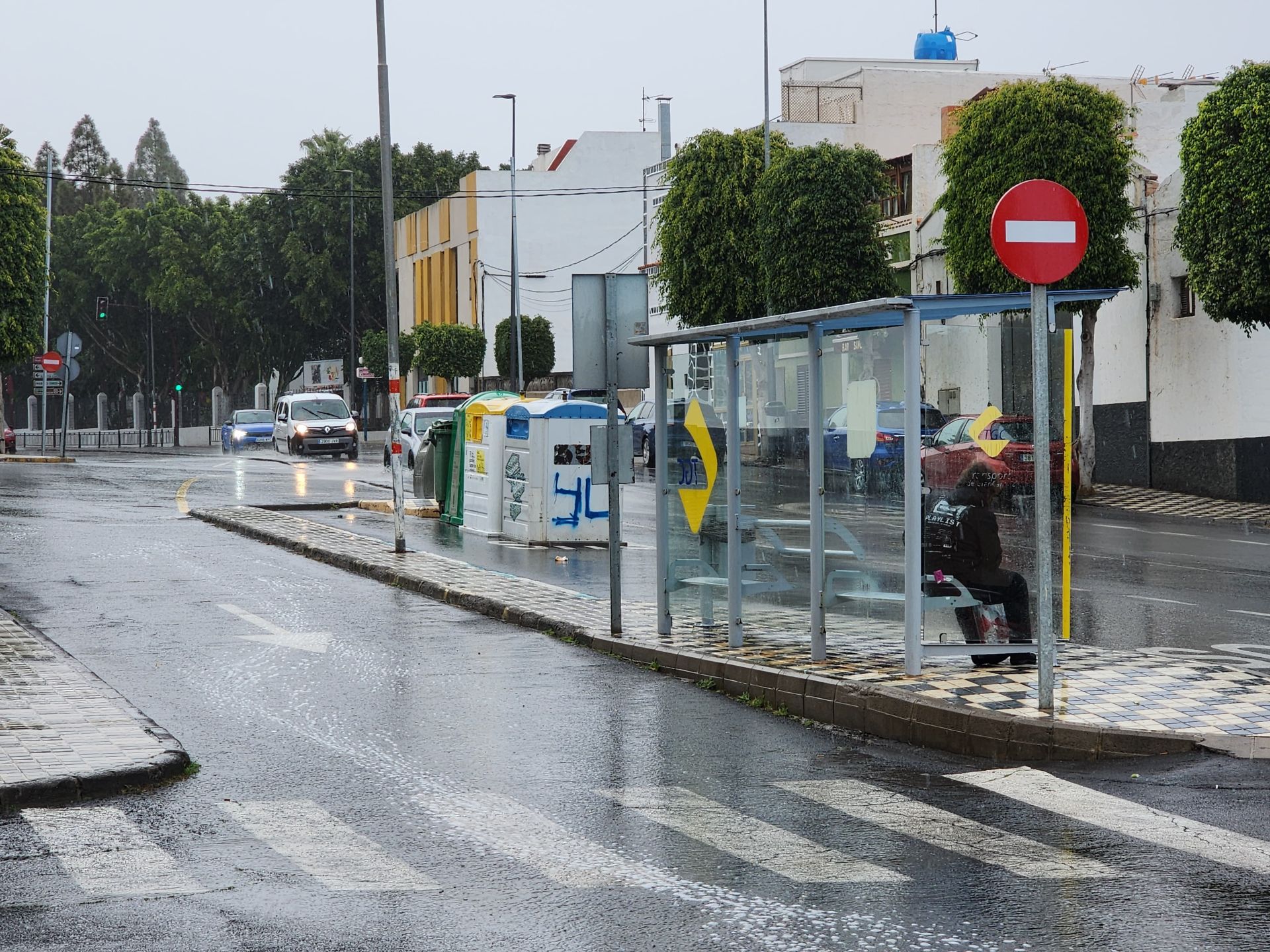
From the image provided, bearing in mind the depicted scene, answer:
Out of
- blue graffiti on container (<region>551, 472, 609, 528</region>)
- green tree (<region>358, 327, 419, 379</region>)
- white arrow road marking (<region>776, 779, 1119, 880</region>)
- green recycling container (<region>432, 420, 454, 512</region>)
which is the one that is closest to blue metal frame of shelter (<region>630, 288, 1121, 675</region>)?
white arrow road marking (<region>776, 779, 1119, 880</region>)

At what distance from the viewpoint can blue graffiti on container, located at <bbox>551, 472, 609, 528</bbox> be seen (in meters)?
19.8

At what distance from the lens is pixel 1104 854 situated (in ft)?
20.2

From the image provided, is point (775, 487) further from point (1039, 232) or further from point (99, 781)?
point (99, 781)

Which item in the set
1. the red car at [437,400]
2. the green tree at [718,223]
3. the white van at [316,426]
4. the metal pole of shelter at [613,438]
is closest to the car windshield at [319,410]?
the white van at [316,426]

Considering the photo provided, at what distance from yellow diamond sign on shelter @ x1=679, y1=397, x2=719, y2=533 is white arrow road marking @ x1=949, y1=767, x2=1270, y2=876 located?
13.1ft

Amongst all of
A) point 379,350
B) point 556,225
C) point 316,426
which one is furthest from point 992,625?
point 556,225

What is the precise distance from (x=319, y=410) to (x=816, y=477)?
131ft

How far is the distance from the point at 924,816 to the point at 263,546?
14256mm

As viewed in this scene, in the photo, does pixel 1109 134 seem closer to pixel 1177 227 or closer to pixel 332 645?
pixel 1177 227

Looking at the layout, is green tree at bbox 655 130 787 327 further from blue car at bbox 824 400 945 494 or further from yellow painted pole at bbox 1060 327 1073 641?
yellow painted pole at bbox 1060 327 1073 641

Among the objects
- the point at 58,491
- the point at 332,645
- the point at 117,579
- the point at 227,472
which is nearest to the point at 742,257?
the point at 227,472

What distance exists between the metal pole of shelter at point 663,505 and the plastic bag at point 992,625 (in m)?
2.82

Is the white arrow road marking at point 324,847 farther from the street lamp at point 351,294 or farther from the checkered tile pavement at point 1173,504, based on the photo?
the street lamp at point 351,294

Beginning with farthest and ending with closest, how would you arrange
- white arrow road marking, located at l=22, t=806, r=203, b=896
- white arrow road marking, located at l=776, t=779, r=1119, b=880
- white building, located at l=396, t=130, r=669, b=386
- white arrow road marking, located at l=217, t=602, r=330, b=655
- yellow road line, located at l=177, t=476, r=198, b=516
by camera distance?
white building, located at l=396, t=130, r=669, b=386
yellow road line, located at l=177, t=476, r=198, b=516
white arrow road marking, located at l=217, t=602, r=330, b=655
white arrow road marking, located at l=776, t=779, r=1119, b=880
white arrow road marking, located at l=22, t=806, r=203, b=896
